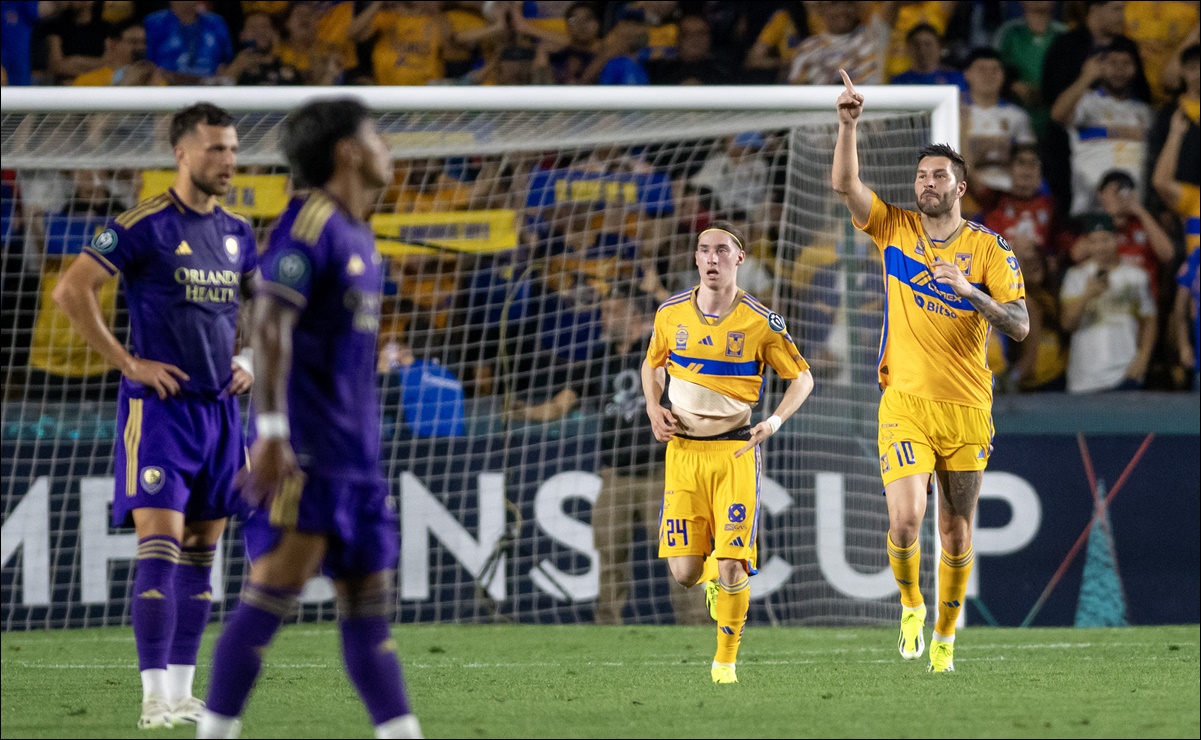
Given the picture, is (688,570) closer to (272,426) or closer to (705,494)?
(705,494)

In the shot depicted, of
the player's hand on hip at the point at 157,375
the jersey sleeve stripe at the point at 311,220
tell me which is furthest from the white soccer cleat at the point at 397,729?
the player's hand on hip at the point at 157,375

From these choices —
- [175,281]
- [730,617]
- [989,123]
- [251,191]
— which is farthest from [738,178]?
[175,281]

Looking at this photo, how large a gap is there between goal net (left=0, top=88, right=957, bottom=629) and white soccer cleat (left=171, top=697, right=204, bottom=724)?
15.3 ft

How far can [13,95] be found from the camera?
8531 millimetres

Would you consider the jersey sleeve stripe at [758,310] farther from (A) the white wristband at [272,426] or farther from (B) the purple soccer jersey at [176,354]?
(A) the white wristband at [272,426]

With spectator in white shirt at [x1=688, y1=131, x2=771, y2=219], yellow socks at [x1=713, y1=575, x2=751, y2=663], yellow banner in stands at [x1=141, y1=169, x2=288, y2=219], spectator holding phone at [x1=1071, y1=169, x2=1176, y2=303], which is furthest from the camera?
spectator holding phone at [x1=1071, y1=169, x2=1176, y2=303]

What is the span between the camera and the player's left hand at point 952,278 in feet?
19.8

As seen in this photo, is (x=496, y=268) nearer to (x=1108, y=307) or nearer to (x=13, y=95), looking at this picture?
(x=13, y=95)

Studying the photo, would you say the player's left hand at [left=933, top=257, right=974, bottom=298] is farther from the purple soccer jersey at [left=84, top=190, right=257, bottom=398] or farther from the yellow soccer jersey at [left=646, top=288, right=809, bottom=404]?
the purple soccer jersey at [left=84, top=190, right=257, bottom=398]

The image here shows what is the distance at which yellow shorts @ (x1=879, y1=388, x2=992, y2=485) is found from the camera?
652cm

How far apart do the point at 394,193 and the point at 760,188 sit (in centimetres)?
260

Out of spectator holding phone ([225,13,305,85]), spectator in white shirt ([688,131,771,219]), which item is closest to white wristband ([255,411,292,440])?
spectator in white shirt ([688,131,771,219])

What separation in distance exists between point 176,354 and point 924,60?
7969 mm

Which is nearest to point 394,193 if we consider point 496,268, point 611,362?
point 496,268
